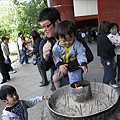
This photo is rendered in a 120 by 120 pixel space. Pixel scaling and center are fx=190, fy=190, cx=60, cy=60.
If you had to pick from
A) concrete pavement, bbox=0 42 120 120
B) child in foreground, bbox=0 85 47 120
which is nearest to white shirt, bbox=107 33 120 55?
concrete pavement, bbox=0 42 120 120

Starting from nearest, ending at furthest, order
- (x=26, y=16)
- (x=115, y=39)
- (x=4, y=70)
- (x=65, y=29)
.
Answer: (x=65, y=29)
(x=115, y=39)
(x=4, y=70)
(x=26, y=16)

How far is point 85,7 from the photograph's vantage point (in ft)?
47.3

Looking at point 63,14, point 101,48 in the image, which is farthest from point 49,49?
point 63,14

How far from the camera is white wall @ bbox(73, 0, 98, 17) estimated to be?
14180 millimetres

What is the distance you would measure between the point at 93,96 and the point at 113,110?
355 millimetres

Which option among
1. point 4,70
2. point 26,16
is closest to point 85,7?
point 26,16

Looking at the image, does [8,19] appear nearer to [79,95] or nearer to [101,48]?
[101,48]

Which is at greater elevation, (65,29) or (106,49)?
(65,29)

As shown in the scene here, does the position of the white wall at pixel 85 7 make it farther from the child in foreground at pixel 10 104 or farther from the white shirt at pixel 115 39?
the child in foreground at pixel 10 104

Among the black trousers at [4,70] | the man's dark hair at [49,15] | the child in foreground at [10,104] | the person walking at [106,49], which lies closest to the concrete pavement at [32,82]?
the black trousers at [4,70]

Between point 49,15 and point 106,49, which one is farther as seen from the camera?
point 106,49

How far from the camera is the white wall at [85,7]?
14.2m

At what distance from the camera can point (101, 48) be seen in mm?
4137

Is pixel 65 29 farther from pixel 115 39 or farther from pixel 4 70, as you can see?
pixel 4 70
